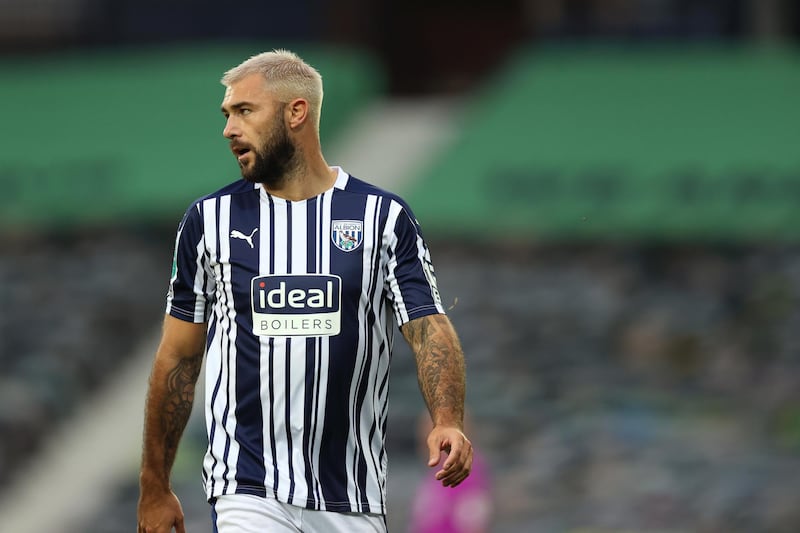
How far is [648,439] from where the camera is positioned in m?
11.6

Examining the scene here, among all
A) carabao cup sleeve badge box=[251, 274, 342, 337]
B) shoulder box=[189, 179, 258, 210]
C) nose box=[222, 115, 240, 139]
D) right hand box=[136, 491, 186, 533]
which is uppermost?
nose box=[222, 115, 240, 139]

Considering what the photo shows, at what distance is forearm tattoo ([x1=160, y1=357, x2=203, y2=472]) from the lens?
13.0ft

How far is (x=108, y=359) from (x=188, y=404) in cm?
1073

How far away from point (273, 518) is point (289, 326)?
0.49m

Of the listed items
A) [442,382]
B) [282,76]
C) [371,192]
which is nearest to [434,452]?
[442,382]

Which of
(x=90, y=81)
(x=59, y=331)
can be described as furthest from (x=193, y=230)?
(x=90, y=81)

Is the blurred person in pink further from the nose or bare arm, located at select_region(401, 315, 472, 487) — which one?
the nose

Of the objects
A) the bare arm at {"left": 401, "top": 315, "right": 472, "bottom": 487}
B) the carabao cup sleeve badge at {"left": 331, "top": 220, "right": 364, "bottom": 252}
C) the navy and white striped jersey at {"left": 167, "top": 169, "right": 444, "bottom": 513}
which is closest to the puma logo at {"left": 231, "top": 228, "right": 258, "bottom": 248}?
the navy and white striped jersey at {"left": 167, "top": 169, "right": 444, "bottom": 513}

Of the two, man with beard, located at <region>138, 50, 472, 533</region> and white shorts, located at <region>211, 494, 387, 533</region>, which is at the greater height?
man with beard, located at <region>138, 50, 472, 533</region>

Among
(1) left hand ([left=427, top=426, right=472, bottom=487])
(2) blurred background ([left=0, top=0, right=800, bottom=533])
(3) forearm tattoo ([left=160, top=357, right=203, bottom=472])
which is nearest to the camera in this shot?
(1) left hand ([left=427, top=426, right=472, bottom=487])

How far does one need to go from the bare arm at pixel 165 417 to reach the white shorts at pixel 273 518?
6.0 inches

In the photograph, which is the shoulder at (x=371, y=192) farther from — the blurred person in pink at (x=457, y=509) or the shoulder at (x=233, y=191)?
the blurred person in pink at (x=457, y=509)

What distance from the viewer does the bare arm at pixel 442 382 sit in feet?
11.7

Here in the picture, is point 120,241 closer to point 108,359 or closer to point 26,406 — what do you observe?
point 108,359
